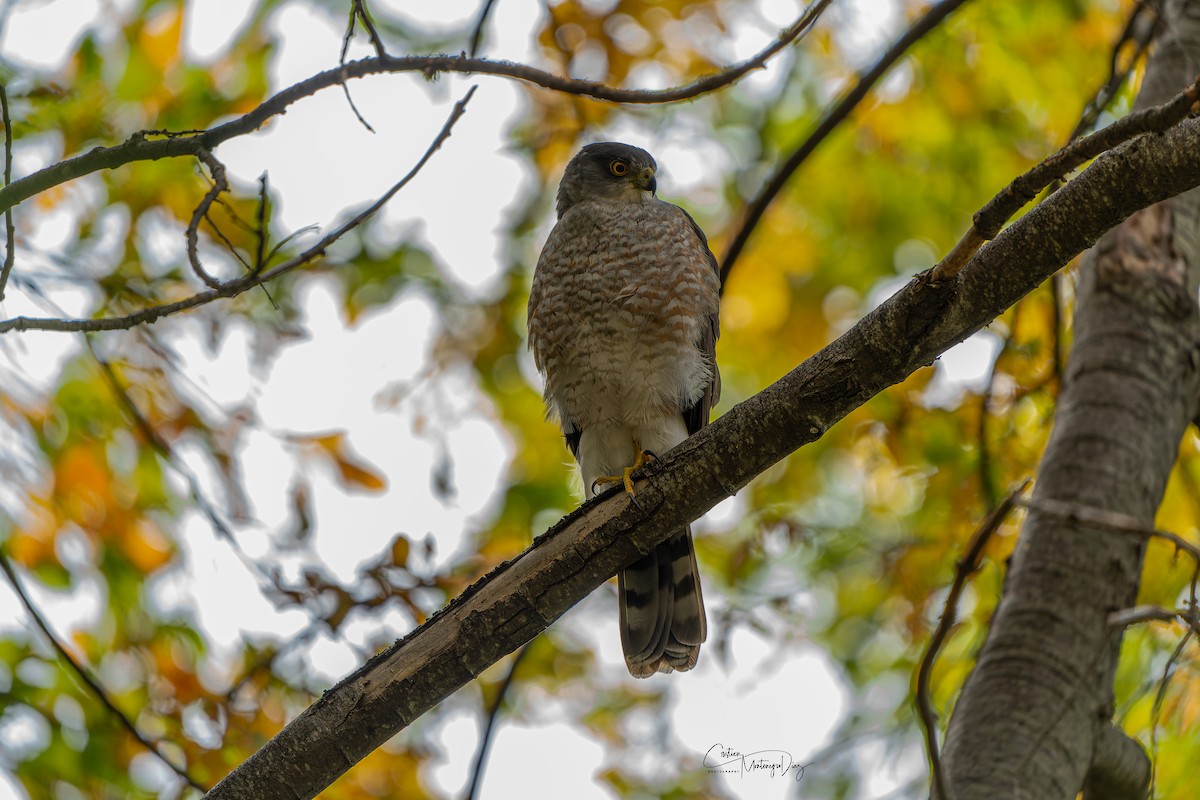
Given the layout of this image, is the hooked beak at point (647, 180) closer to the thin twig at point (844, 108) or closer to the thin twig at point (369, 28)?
the thin twig at point (844, 108)

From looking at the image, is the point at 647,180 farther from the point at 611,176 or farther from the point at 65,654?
the point at 65,654

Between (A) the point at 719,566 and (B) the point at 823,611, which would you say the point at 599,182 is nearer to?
(A) the point at 719,566

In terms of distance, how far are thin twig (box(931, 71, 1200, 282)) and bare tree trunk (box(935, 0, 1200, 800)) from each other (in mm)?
1564

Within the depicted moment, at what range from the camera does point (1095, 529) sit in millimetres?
3926

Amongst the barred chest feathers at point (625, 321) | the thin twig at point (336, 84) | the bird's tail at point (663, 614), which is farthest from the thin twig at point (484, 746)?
the thin twig at point (336, 84)

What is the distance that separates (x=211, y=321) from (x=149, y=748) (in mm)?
2025

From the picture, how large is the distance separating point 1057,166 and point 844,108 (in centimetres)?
206

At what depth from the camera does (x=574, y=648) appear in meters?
7.01

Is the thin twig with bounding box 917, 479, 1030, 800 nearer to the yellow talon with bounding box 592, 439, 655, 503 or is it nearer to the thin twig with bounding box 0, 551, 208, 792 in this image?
the yellow talon with bounding box 592, 439, 655, 503

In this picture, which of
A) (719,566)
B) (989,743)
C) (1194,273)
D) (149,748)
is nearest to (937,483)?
(1194,273)

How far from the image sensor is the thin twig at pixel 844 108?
409 centimetres

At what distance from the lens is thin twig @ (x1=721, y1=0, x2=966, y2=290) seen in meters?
4.09

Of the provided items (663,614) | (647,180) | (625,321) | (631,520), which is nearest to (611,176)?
(647,180)

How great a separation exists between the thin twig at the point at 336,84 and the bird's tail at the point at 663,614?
74.0 inches
